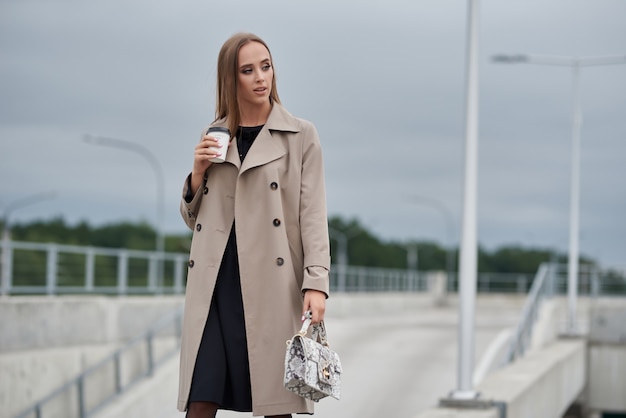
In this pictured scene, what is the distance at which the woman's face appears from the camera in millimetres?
4535

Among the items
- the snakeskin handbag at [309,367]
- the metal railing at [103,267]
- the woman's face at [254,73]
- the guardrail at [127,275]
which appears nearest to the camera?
the snakeskin handbag at [309,367]

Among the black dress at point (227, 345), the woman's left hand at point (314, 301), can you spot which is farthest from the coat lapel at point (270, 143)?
the woman's left hand at point (314, 301)

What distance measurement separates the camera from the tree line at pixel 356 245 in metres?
93.7

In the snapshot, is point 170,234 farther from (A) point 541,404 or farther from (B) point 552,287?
(A) point 541,404

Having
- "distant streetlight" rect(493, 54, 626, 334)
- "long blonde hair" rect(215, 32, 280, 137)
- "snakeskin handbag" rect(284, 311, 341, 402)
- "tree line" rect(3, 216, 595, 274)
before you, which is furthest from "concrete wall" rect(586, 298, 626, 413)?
"tree line" rect(3, 216, 595, 274)

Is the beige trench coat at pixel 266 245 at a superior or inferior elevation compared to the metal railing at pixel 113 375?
superior

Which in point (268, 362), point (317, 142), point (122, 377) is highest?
point (317, 142)

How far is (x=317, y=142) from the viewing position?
4641 millimetres

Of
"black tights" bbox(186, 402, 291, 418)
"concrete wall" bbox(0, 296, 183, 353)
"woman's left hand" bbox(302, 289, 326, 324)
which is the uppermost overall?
"woman's left hand" bbox(302, 289, 326, 324)

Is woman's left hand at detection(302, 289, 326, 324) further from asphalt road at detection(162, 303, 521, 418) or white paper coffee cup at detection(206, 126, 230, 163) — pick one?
asphalt road at detection(162, 303, 521, 418)

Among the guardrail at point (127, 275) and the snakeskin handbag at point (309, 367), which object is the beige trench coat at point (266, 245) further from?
the guardrail at point (127, 275)

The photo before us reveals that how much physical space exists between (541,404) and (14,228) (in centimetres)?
8553

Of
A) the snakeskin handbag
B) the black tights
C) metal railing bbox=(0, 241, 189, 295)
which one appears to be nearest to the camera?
the snakeskin handbag

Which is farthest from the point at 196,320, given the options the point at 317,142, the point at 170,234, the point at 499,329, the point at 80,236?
the point at 170,234
